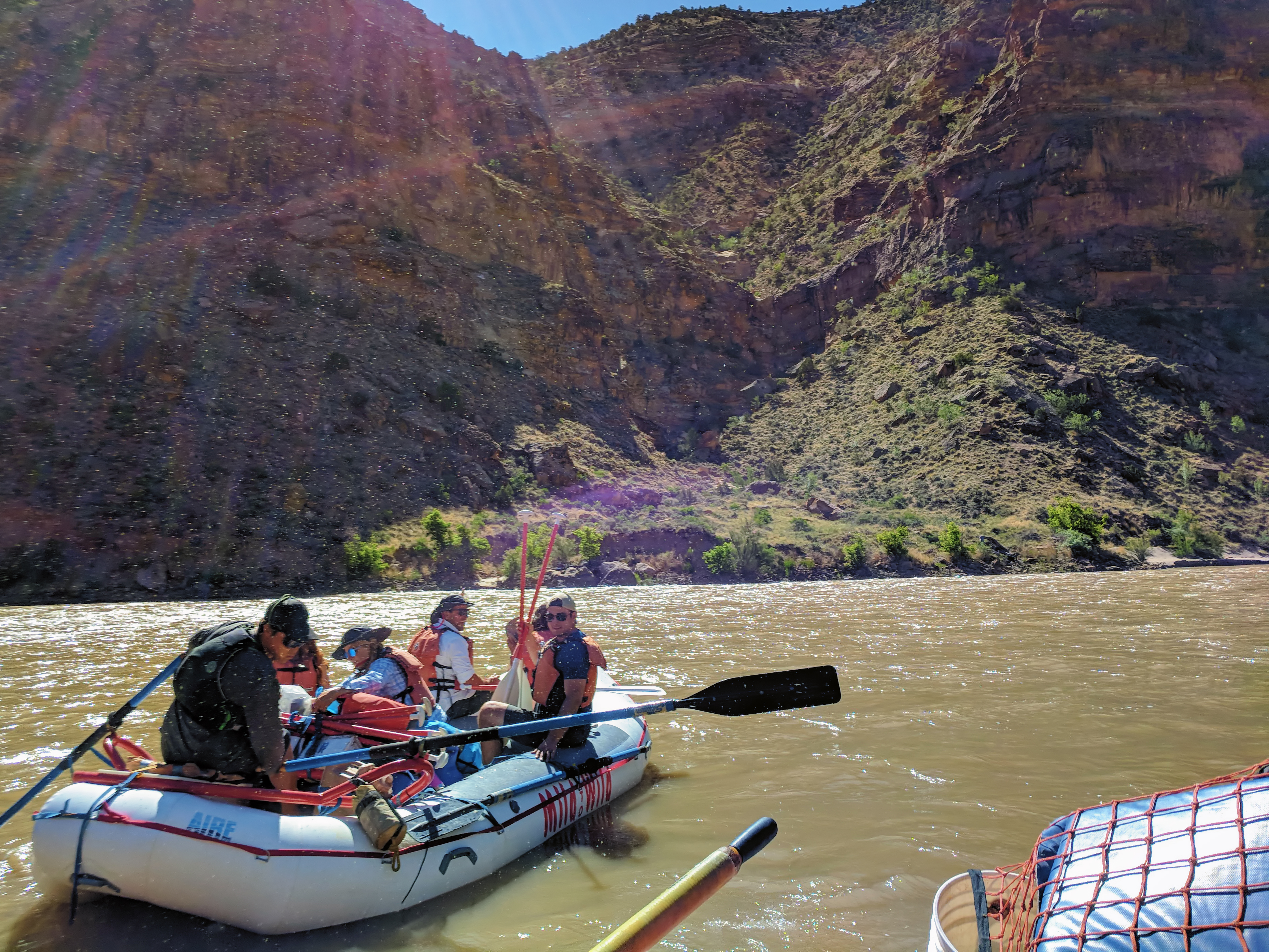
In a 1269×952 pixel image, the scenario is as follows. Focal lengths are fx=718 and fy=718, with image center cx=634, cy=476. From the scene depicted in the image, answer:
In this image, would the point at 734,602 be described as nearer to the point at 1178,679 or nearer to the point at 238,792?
the point at 1178,679

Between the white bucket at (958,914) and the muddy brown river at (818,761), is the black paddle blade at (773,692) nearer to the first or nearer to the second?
the muddy brown river at (818,761)

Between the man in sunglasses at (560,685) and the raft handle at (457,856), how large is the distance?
1042mm

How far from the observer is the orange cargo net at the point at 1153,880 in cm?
157

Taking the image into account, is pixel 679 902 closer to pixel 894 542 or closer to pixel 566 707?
pixel 566 707

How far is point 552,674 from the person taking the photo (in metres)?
4.80

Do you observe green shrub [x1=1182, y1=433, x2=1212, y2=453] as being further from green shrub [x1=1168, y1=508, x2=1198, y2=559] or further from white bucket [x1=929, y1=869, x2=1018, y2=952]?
white bucket [x1=929, y1=869, x2=1018, y2=952]

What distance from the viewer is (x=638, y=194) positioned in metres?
58.4

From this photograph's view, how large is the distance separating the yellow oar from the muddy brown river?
1361 mm

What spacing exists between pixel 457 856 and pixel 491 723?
1196mm

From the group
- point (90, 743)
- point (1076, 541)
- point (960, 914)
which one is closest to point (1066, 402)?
point (1076, 541)

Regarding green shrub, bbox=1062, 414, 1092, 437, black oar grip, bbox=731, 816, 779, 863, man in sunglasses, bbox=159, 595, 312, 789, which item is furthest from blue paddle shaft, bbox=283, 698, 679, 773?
green shrub, bbox=1062, 414, 1092, 437

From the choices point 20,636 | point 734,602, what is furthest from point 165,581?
point 734,602

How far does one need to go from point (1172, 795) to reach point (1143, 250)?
147 feet

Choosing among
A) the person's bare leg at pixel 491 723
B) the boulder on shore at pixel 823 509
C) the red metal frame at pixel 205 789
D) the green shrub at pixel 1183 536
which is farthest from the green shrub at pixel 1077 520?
the red metal frame at pixel 205 789
